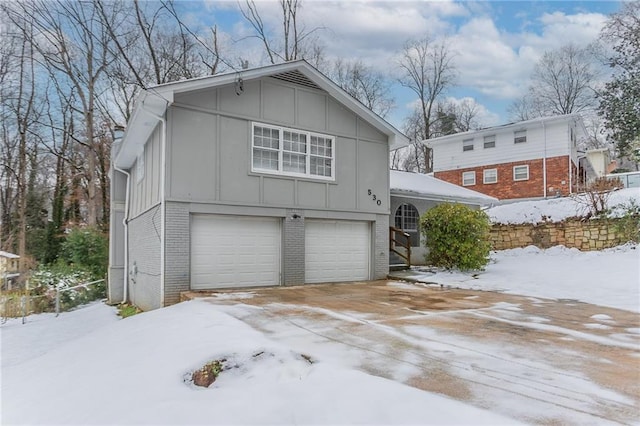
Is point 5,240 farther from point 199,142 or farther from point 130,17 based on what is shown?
point 199,142

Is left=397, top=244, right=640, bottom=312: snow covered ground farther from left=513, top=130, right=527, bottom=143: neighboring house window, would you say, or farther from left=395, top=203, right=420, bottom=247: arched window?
left=513, top=130, right=527, bottom=143: neighboring house window

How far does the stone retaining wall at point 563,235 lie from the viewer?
11852mm

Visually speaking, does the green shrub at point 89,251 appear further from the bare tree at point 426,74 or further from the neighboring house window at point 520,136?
the bare tree at point 426,74

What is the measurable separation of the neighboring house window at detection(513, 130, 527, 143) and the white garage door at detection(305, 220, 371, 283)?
15084 mm

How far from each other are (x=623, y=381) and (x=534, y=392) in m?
0.99

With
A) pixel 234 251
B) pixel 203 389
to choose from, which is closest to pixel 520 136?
pixel 234 251

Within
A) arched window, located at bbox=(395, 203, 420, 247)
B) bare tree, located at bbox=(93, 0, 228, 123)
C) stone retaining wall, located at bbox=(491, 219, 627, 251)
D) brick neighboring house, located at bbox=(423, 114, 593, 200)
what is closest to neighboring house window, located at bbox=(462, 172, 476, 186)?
brick neighboring house, located at bbox=(423, 114, 593, 200)

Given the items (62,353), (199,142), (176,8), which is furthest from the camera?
(176,8)

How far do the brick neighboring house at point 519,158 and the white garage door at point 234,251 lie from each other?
16.1 m

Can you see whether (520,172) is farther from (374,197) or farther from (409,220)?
(374,197)

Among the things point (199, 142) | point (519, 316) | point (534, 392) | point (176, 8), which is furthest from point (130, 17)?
point (534, 392)

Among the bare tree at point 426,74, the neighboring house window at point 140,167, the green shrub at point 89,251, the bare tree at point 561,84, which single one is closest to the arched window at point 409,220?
the neighboring house window at point 140,167

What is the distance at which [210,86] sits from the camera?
9172mm

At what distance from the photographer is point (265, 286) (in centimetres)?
1000
